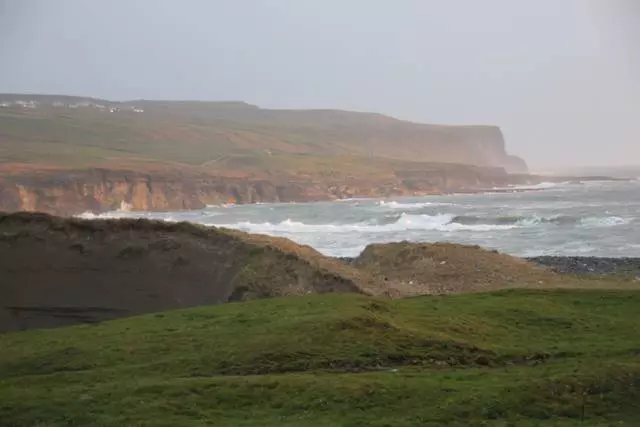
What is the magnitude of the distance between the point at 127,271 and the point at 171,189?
98.5 metres

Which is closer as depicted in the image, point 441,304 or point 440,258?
point 441,304

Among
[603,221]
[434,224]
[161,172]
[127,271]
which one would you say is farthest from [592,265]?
[161,172]

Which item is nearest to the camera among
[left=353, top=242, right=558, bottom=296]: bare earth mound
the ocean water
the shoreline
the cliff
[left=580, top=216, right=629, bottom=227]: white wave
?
[left=353, top=242, right=558, bottom=296]: bare earth mound

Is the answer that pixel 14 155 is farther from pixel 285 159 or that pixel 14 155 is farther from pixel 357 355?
pixel 357 355

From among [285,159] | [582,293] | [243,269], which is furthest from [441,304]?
[285,159]

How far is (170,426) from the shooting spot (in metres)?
11.9

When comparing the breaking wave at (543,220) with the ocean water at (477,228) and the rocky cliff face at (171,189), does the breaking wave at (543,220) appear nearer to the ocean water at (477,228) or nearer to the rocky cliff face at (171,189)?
the ocean water at (477,228)

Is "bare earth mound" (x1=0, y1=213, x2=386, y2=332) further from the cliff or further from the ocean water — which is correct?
the cliff

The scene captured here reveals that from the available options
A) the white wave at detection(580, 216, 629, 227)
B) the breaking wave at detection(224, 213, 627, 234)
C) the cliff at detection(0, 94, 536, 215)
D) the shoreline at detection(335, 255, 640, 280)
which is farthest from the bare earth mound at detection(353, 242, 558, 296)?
the cliff at detection(0, 94, 536, 215)

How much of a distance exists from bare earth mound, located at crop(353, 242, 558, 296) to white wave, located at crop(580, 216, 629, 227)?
31.1 metres

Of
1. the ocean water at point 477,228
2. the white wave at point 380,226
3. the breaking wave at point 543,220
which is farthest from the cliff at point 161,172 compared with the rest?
the breaking wave at point 543,220

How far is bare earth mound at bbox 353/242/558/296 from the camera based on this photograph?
3112 centimetres

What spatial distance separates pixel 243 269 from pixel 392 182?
135 m

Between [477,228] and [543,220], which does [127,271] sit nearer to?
[477,228]
